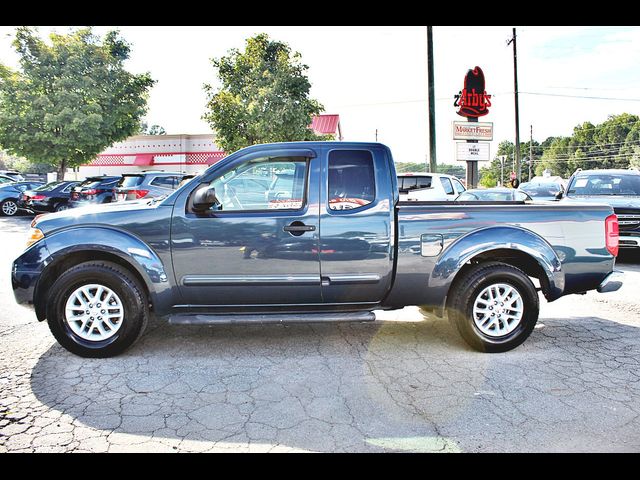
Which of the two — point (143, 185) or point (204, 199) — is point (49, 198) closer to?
point (143, 185)

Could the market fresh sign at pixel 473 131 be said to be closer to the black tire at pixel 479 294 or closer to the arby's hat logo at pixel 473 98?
the arby's hat logo at pixel 473 98

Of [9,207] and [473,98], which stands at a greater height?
[473,98]

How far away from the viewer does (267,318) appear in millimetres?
4223

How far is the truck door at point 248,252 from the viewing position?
4.23m

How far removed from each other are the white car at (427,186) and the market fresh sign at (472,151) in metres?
4.20

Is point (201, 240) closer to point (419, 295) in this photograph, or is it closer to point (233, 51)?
point (419, 295)

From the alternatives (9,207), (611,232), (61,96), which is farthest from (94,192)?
(611,232)

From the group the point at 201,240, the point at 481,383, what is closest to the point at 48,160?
the point at 201,240

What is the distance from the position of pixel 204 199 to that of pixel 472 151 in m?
14.2

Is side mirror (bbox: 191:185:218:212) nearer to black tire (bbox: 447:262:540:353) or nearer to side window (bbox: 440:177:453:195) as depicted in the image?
black tire (bbox: 447:262:540:353)

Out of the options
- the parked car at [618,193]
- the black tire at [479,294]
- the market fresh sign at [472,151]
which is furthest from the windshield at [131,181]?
the black tire at [479,294]

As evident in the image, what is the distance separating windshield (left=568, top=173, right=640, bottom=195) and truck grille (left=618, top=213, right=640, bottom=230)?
52.0 inches

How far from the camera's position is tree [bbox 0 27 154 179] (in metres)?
22.5

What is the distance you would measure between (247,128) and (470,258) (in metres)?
25.1
